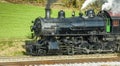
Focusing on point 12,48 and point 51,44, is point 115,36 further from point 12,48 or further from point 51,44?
point 12,48

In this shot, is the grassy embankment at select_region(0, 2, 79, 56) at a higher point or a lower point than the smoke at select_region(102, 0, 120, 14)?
lower

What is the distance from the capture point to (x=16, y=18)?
2945cm

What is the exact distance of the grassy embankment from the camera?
2092cm

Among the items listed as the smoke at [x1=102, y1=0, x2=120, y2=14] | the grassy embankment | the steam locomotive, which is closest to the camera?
the steam locomotive

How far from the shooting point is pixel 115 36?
20.4 meters

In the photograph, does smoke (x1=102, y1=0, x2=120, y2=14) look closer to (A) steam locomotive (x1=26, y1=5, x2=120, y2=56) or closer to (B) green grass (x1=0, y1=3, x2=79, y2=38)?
(A) steam locomotive (x1=26, y1=5, x2=120, y2=56)

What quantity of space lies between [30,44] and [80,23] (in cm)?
291

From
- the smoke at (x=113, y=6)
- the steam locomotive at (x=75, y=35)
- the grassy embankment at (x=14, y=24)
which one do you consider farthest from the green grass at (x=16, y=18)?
the smoke at (x=113, y=6)

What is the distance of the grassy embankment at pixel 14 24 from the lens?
20.9 metres

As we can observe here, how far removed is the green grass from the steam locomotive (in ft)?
14.4

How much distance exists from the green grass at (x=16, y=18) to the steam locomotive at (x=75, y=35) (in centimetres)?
439

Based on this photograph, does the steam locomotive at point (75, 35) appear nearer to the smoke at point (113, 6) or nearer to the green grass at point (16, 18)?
the smoke at point (113, 6)

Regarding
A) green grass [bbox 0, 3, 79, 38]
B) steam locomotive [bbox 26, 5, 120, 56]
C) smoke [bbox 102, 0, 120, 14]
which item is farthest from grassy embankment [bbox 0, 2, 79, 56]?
smoke [bbox 102, 0, 120, 14]

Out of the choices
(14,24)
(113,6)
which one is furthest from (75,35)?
(14,24)
